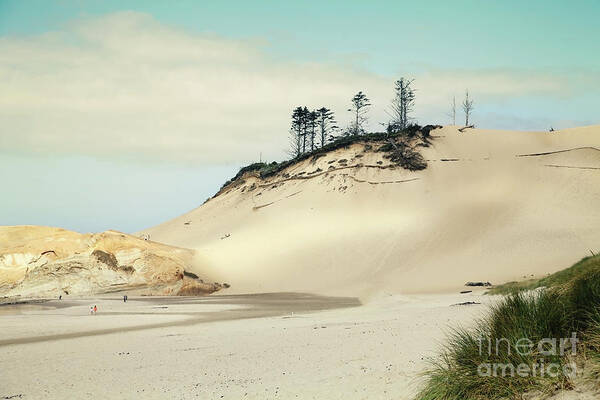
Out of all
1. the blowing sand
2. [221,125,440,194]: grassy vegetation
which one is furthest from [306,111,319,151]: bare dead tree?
the blowing sand

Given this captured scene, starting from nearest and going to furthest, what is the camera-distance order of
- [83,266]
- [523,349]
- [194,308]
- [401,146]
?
[523,349]
[194,308]
[83,266]
[401,146]

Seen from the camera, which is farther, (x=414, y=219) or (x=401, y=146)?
(x=401, y=146)

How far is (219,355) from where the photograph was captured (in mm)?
11953

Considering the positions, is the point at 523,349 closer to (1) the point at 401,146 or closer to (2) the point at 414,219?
(2) the point at 414,219

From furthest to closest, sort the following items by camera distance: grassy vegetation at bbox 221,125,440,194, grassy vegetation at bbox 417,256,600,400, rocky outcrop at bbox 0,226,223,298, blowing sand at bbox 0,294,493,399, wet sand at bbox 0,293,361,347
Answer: grassy vegetation at bbox 221,125,440,194 → rocky outcrop at bbox 0,226,223,298 → wet sand at bbox 0,293,361,347 → blowing sand at bbox 0,294,493,399 → grassy vegetation at bbox 417,256,600,400

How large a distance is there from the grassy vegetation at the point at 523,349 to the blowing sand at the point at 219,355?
1.00m

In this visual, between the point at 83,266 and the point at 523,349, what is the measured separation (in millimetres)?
30330

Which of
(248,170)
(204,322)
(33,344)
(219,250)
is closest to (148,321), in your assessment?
(204,322)

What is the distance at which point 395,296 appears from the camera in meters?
26.8

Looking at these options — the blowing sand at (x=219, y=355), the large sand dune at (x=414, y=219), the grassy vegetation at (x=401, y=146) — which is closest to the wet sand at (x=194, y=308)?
the blowing sand at (x=219, y=355)

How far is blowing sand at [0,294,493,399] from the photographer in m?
8.83

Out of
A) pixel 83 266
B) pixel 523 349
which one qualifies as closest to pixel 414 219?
pixel 83 266

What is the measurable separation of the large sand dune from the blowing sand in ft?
51.8

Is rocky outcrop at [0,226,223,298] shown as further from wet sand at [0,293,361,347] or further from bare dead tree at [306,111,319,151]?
bare dead tree at [306,111,319,151]
